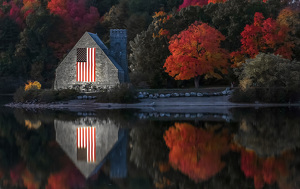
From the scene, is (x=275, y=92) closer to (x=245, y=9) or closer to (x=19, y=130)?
(x=245, y=9)

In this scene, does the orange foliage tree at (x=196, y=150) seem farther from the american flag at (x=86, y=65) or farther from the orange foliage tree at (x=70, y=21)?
the orange foliage tree at (x=70, y=21)

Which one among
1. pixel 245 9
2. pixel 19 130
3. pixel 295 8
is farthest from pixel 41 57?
pixel 19 130

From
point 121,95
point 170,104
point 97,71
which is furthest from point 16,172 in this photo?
point 97,71

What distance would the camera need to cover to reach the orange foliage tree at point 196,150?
12328mm

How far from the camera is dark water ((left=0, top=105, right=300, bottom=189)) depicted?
11.2 meters

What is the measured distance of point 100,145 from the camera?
55.4 ft

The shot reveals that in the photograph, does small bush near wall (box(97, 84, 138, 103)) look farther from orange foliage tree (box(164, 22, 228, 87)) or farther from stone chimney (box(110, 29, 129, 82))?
stone chimney (box(110, 29, 129, 82))

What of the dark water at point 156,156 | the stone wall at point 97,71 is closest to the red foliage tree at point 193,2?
the stone wall at point 97,71

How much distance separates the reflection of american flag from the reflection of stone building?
0.13 meters

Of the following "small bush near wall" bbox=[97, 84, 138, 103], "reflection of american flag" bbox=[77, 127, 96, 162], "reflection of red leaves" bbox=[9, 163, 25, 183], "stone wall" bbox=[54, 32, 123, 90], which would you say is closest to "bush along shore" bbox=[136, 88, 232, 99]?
"small bush near wall" bbox=[97, 84, 138, 103]

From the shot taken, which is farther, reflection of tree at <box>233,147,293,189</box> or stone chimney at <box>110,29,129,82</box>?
stone chimney at <box>110,29,129,82</box>

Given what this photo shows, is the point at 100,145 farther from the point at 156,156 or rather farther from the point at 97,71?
the point at 97,71

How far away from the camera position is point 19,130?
2209cm

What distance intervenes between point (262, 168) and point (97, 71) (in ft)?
114
